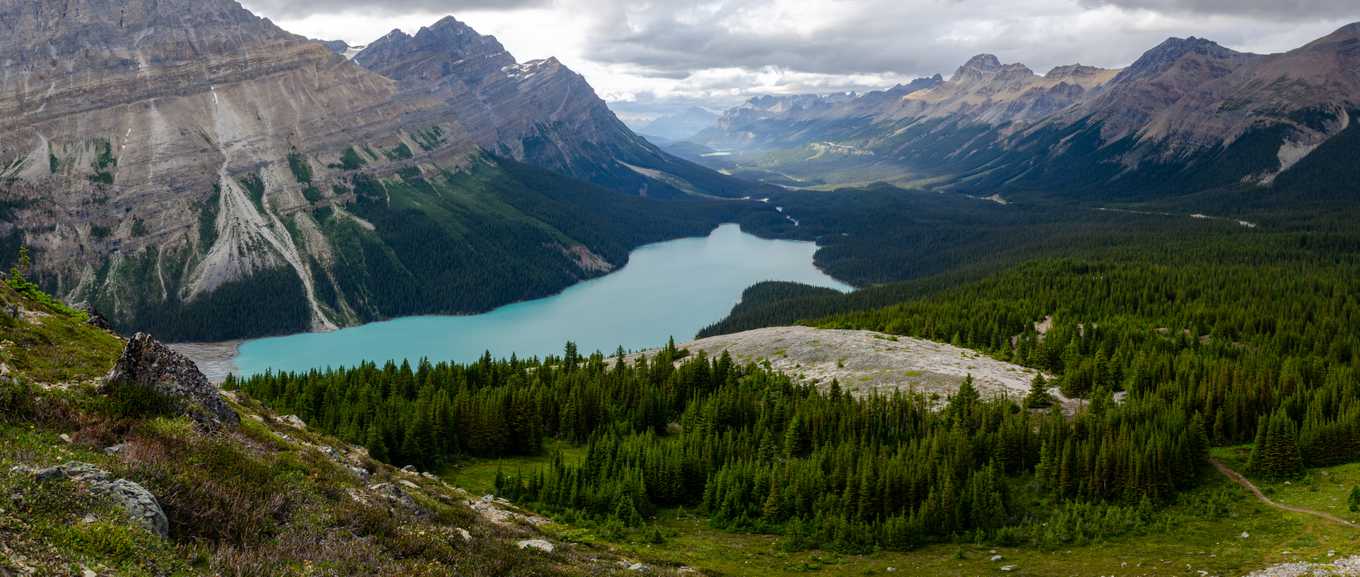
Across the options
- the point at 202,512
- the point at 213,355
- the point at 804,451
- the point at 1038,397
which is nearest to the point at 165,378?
the point at 202,512

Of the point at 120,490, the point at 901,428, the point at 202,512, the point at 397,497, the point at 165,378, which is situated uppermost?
the point at 165,378

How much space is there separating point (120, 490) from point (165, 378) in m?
13.4

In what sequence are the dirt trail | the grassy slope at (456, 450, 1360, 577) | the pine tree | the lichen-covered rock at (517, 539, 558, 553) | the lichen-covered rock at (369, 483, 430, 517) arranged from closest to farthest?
the lichen-covered rock at (369, 483, 430, 517) → the lichen-covered rock at (517, 539, 558, 553) → the grassy slope at (456, 450, 1360, 577) → the dirt trail → the pine tree

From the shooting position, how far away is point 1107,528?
49.1 meters

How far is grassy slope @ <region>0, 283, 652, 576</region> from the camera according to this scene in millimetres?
19359

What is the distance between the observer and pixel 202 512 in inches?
926

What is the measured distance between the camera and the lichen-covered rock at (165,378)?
3253 cm

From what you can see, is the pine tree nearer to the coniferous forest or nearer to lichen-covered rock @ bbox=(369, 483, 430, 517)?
the coniferous forest

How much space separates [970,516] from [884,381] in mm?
34733

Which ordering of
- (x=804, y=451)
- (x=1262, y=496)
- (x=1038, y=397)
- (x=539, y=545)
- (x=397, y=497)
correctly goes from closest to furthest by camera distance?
(x=539, y=545)
(x=397, y=497)
(x=1262, y=496)
(x=804, y=451)
(x=1038, y=397)

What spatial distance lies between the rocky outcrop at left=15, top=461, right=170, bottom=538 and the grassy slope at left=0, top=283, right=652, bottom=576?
0.36 meters

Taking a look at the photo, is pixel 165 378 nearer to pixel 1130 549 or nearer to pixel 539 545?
pixel 539 545

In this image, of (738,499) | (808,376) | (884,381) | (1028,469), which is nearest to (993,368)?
(884,381)

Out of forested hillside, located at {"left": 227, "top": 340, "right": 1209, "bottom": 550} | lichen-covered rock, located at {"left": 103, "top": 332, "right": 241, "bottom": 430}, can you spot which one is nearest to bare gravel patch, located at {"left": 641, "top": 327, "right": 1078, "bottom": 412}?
forested hillside, located at {"left": 227, "top": 340, "right": 1209, "bottom": 550}
